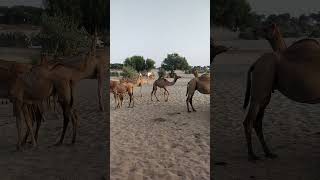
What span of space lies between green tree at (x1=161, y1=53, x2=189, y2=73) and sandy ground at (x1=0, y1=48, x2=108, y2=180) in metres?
5.00

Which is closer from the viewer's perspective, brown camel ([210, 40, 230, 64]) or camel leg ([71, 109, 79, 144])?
brown camel ([210, 40, 230, 64])

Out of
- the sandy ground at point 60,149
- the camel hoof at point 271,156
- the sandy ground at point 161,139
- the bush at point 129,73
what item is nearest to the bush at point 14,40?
the sandy ground at point 60,149

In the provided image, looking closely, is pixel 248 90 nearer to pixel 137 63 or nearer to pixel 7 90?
pixel 7 90

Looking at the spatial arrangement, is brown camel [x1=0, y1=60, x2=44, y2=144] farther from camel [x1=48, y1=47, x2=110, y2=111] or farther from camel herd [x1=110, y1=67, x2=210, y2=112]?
camel herd [x1=110, y1=67, x2=210, y2=112]

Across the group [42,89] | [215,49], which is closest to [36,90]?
[42,89]

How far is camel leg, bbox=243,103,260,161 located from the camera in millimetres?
3312

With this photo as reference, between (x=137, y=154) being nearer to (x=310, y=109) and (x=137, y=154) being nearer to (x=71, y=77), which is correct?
(x=71, y=77)

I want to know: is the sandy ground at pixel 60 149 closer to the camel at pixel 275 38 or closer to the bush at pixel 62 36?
the bush at pixel 62 36

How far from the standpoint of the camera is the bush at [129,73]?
334 inches

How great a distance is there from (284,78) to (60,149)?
7.15 ft

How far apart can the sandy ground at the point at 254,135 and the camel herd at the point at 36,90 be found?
122 centimetres

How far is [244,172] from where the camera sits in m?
3.32

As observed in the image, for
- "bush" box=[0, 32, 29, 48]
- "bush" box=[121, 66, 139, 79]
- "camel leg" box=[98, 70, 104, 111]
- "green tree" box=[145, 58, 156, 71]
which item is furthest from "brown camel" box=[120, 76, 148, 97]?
"bush" box=[0, 32, 29, 48]

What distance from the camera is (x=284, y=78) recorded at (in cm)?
330
